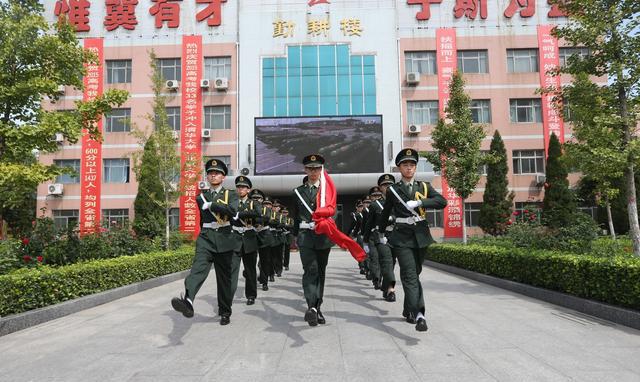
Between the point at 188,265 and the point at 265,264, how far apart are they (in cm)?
450

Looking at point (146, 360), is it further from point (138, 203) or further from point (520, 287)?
point (138, 203)

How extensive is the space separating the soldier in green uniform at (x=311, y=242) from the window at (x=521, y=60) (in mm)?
23782

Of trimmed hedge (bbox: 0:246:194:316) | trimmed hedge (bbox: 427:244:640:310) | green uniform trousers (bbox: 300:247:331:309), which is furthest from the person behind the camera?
trimmed hedge (bbox: 0:246:194:316)

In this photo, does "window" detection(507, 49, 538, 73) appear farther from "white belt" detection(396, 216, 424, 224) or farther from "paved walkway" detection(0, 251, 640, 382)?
"white belt" detection(396, 216, 424, 224)

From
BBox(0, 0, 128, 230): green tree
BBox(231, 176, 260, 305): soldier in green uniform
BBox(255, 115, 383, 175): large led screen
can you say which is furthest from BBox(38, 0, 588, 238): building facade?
BBox(231, 176, 260, 305): soldier in green uniform

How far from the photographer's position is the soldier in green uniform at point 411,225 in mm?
4793

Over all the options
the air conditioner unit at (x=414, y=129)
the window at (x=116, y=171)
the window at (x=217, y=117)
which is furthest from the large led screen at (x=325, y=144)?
the window at (x=116, y=171)

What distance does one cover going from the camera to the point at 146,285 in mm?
9336

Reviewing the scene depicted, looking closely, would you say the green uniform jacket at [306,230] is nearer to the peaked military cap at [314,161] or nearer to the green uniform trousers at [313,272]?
the green uniform trousers at [313,272]

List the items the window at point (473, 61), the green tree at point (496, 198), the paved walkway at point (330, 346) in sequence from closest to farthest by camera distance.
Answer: the paved walkway at point (330, 346) → the green tree at point (496, 198) → the window at point (473, 61)

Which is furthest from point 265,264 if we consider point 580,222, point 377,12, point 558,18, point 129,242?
point 558,18

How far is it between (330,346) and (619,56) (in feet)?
24.5

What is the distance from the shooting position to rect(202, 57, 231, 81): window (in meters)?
25.5

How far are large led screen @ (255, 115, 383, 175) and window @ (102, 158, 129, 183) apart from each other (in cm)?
828
